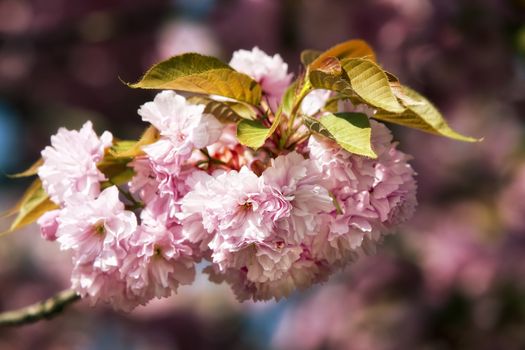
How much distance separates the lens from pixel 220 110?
125cm

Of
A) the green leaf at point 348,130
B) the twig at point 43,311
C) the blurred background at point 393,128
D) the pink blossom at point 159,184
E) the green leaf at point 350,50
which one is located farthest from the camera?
the blurred background at point 393,128

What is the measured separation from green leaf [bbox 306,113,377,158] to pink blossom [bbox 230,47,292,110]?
187mm

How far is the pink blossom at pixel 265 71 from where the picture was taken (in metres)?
1.33

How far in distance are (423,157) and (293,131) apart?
3.49m

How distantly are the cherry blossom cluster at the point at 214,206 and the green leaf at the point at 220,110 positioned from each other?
0.02 m

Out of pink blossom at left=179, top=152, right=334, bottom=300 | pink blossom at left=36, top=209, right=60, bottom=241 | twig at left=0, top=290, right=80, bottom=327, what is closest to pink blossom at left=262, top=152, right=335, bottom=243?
pink blossom at left=179, top=152, right=334, bottom=300

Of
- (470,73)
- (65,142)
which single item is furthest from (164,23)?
(65,142)

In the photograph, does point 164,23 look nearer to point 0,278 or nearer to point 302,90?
point 0,278

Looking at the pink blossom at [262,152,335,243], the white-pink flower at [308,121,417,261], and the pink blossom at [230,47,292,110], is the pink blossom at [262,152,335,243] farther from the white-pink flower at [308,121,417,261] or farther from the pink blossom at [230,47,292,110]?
the pink blossom at [230,47,292,110]

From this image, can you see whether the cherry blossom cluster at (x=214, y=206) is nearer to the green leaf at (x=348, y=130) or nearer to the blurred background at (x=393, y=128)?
the green leaf at (x=348, y=130)

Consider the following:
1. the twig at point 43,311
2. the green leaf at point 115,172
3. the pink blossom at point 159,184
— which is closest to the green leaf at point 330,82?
the pink blossom at point 159,184

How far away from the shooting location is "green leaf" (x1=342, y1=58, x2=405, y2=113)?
1.09m

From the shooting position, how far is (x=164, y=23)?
4.22 m

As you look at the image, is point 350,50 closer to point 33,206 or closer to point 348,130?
point 348,130
